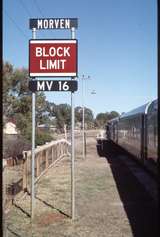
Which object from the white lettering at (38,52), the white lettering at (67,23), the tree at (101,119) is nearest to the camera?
the white lettering at (38,52)

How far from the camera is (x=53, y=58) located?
397 inches

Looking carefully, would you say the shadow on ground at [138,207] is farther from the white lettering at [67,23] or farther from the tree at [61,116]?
the tree at [61,116]

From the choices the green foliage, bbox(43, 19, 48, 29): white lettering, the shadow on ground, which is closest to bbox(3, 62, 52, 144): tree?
the shadow on ground

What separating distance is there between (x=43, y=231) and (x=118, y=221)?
61.0 inches

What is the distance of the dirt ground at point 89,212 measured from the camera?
8969 millimetres

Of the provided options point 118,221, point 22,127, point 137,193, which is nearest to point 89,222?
point 118,221

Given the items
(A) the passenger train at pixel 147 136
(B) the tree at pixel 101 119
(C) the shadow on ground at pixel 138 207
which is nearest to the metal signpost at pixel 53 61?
(C) the shadow on ground at pixel 138 207

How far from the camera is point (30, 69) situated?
1004cm

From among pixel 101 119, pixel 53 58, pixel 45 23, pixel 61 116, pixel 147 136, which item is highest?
pixel 101 119

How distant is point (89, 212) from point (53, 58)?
122 inches

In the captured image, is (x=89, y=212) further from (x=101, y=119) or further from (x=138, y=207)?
(x=101, y=119)

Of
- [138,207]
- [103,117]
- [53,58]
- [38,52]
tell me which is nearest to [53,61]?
[53,58]

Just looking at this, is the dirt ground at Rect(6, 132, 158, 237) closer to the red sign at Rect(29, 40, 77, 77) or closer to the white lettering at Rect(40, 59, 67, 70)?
the red sign at Rect(29, 40, 77, 77)

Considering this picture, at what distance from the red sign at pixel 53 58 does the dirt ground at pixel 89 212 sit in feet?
8.76
